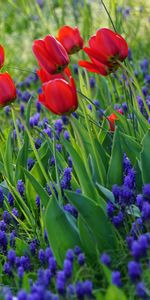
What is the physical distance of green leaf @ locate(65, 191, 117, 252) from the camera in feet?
7.95

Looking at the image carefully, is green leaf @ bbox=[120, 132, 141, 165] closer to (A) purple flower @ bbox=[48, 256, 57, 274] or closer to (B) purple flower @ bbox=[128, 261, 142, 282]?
(A) purple flower @ bbox=[48, 256, 57, 274]

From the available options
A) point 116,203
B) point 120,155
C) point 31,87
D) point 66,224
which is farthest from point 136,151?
point 31,87

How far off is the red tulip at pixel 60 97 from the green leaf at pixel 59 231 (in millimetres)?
317

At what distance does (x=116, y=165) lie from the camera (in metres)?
2.78

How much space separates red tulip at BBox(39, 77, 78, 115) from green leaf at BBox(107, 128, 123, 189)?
348 millimetres

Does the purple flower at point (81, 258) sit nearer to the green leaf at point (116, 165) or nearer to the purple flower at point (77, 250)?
the purple flower at point (77, 250)

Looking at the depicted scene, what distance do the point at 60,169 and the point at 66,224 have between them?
585 mm

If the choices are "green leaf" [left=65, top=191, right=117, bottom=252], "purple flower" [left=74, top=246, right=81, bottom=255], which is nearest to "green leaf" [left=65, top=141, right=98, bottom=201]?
"green leaf" [left=65, top=191, right=117, bottom=252]

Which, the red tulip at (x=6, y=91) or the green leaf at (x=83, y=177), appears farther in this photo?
the red tulip at (x=6, y=91)

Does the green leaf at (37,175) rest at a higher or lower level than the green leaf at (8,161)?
lower

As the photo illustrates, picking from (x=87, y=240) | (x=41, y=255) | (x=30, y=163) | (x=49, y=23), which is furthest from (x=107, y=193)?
(x=49, y=23)

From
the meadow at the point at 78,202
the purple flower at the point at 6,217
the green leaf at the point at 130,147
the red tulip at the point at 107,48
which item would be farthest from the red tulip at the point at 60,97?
the purple flower at the point at 6,217

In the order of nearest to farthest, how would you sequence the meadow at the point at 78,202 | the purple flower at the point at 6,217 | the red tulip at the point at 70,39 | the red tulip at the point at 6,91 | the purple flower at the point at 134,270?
the purple flower at the point at 134,270 < the meadow at the point at 78,202 < the red tulip at the point at 6,91 < the purple flower at the point at 6,217 < the red tulip at the point at 70,39

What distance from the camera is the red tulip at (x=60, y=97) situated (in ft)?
7.88
